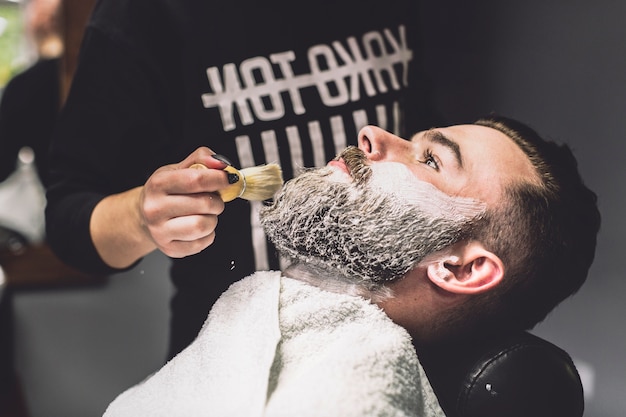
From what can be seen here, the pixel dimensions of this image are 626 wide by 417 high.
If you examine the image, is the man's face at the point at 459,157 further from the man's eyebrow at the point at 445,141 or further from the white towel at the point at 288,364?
the white towel at the point at 288,364

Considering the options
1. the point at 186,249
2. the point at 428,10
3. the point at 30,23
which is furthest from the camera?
the point at 30,23

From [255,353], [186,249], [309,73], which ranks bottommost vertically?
[255,353]

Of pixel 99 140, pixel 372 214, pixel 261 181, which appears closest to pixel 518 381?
pixel 372 214

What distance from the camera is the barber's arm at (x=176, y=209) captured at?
52cm

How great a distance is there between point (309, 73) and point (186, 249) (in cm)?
21

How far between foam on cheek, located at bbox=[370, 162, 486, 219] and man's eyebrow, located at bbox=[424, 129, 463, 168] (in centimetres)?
5

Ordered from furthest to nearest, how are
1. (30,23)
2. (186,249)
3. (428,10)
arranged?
(30,23)
(428,10)
(186,249)

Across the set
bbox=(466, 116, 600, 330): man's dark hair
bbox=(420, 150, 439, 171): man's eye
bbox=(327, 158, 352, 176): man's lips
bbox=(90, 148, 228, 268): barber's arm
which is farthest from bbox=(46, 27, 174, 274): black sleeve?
bbox=(466, 116, 600, 330): man's dark hair

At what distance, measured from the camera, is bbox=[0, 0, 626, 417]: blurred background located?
25.7 inches

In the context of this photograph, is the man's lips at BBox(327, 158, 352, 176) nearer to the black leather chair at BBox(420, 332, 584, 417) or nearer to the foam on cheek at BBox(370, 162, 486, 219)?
the foam on cheek at BBox(370, 162, 486, 219)

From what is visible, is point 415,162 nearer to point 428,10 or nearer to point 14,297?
point 428,10

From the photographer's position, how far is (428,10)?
28.0 inches

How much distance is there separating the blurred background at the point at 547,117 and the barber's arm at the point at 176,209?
5cm

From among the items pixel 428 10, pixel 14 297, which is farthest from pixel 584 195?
pixel 14 297
